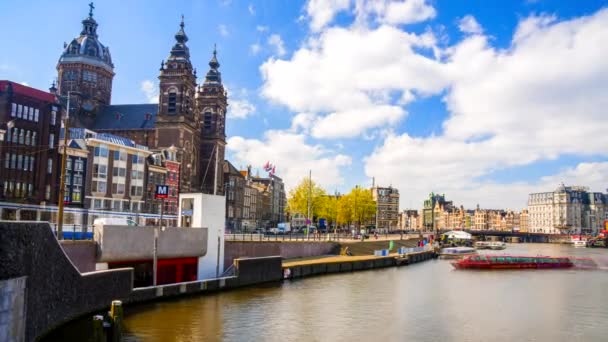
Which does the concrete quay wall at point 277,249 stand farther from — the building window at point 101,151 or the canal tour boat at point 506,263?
the building window at point 101,151

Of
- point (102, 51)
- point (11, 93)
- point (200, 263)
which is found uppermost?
point (102, 51)

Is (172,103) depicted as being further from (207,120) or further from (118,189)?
(118,189)

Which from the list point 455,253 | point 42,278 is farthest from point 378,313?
point 455,253

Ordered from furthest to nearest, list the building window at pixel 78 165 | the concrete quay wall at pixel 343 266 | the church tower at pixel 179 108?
the church tower at pixel 179 108, the building window at pixel 78 165, the concrete quay wall at pixel 343 266

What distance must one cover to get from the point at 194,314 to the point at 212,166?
86.6 m

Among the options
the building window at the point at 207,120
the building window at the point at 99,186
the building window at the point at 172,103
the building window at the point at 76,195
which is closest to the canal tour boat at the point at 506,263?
the building window at the point at 99,186

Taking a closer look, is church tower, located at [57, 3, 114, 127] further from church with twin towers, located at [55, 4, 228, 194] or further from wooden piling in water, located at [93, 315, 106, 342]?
wooden piling in water, located at [93, 315, 106, 342]

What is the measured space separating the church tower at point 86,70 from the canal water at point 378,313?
86728 millimetres

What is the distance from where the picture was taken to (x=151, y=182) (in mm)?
98562

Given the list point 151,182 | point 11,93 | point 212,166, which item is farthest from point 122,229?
point 212,166

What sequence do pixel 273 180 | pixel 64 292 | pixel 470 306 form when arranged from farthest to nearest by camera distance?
1. pixel 273 180
2. pixel 470 306
3. pixel 64 292

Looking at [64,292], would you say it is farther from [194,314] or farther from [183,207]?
[183,207]

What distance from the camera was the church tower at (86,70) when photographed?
122188 mm

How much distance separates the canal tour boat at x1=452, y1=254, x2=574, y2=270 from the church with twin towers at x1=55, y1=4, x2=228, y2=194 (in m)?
51.2
